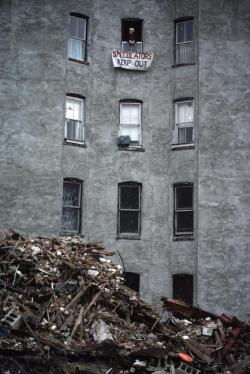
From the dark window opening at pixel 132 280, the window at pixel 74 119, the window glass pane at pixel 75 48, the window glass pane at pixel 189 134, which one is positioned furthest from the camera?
the window glass pane at pixel 75 48

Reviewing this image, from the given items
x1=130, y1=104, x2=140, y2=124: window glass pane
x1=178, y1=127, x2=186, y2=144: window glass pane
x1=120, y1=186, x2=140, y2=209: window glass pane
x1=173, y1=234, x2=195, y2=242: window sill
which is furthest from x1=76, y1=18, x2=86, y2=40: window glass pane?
x1=173, y1=234, x2=195, y2=242: window sill

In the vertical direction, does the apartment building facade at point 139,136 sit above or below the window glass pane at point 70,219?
above

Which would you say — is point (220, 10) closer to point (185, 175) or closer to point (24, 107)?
point (185, 175)

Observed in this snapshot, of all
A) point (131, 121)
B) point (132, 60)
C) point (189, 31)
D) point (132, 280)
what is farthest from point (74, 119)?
point (132, 280)

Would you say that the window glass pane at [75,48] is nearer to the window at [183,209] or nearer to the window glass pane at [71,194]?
the window glass pane at [71,194]

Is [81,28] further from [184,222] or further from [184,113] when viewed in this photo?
[184,222]

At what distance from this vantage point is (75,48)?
2614 centimetres

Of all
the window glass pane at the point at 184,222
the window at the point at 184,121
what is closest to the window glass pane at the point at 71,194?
the window glass pane at the point at 184,222

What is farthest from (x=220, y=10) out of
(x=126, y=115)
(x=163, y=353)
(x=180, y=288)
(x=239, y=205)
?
(x=163, y=353)

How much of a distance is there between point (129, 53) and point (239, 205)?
808 centimetres

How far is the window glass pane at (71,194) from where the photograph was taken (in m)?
24.8

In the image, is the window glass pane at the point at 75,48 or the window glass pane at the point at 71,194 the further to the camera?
the window glass pane at the point at 75,48

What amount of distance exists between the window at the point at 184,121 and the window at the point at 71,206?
4.77m

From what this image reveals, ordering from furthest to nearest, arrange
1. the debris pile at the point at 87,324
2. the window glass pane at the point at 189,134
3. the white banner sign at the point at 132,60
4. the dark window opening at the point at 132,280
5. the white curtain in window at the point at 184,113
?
the white banner sign at the point at 132,60 < the white curtain in window at the point at 184,113 < the window glass pane at the point at 189,134 < the dark window opening at the point at 132,280 < the debris pile at the point at 87,324
